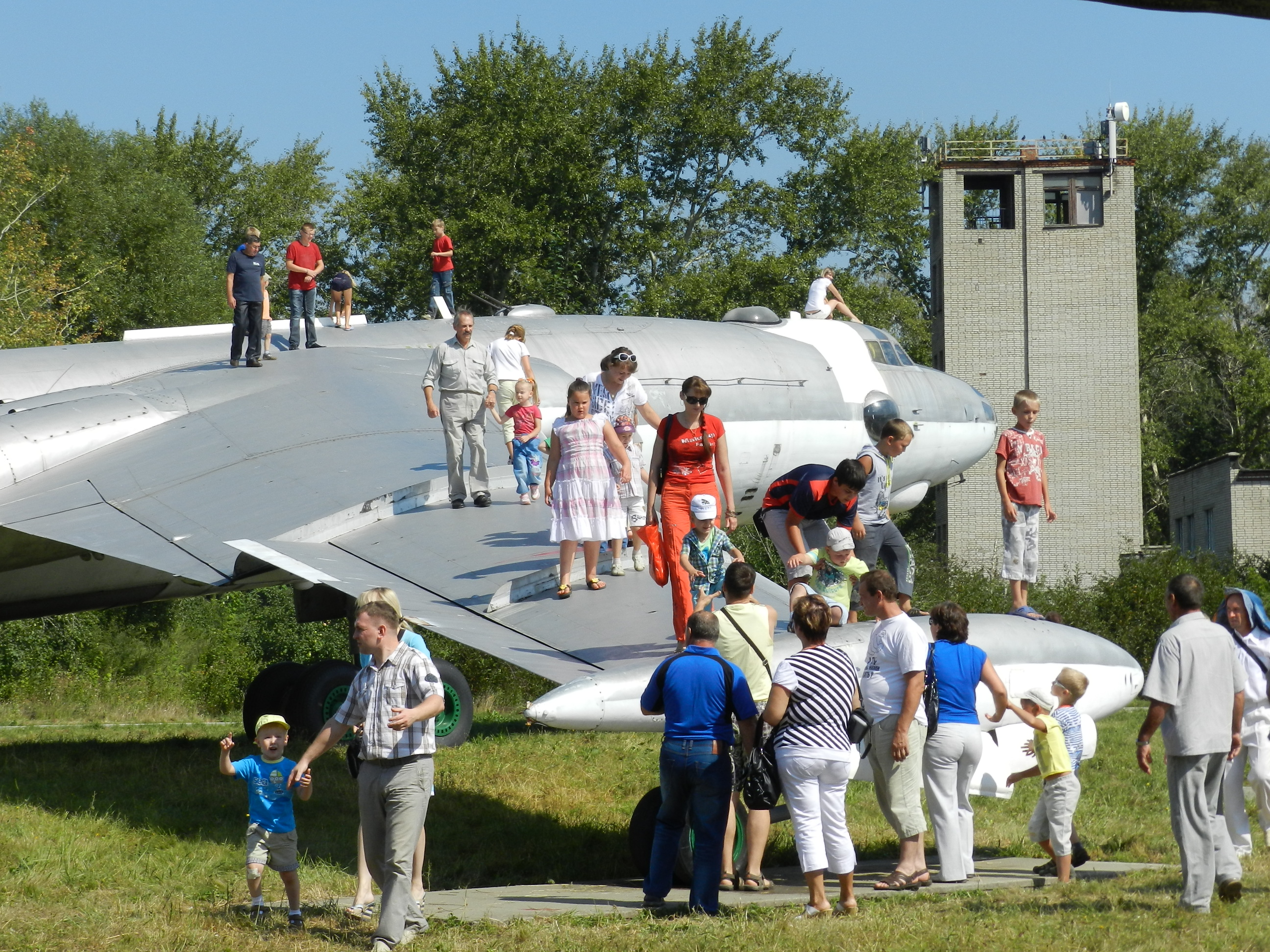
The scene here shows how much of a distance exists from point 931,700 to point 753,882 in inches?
Answer: 63.5

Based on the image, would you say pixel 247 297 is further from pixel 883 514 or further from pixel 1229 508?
pixel 1229 508

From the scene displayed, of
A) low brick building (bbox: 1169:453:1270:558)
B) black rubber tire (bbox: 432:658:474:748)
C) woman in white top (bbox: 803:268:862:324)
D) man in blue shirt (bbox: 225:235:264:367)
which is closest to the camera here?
black rubber tire (bbox: 432:658:474:748)

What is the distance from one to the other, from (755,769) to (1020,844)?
430 cm

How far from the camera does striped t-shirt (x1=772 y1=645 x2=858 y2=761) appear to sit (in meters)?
7.84

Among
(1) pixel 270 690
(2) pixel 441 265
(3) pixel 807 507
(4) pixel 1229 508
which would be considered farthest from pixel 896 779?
(4) pixel 1229 508

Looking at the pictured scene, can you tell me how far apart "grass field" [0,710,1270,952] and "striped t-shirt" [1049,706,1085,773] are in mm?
859

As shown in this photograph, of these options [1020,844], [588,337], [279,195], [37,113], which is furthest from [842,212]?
[1020,844]

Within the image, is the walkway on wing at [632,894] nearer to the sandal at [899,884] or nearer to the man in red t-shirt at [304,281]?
the sandal at [899,884]

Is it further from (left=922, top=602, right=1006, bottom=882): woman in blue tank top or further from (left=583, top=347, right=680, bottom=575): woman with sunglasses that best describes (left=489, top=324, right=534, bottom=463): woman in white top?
(left=922, top=602, right=1006, bottom=882): woman in blue tank top

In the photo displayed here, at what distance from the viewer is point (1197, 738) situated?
307 inches

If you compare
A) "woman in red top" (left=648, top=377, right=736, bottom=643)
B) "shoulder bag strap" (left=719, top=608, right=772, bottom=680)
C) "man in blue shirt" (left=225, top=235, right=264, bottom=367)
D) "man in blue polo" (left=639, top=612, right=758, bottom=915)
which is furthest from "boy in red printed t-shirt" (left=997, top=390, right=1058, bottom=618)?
"man in blue shirt" (left=225, top=235, right=264, bottom=367)

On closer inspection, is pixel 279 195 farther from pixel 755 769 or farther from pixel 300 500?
pixel 755 769

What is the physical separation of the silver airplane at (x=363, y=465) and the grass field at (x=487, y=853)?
1.29 meters

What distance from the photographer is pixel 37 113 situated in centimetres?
4519
